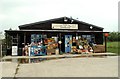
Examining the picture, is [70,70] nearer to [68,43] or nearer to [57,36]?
[57,36]

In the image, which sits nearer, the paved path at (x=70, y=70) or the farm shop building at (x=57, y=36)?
the paved path at (x=70, y=70)

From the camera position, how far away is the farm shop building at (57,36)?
3085 centimetres

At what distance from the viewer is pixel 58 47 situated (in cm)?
3181

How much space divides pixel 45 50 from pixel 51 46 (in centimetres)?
99

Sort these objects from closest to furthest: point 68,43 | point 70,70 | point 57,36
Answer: point 70,70
point 57,36
point 68,43

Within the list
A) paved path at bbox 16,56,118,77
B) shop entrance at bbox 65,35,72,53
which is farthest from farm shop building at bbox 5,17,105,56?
paved path at bbox 16,56,118,77

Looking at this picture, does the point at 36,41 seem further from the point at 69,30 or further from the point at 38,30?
the point at 69,30

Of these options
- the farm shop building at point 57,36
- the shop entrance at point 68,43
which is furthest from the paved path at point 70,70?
the shop entrance at point 68,43

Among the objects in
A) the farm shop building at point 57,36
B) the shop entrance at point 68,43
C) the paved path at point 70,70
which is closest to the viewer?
the paved path at point 70,70

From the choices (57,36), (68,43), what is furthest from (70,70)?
(68,43)

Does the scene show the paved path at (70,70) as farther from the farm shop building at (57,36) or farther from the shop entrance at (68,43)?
the shop entrance at (68,43)

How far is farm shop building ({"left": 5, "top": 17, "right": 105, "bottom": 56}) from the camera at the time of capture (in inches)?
1214

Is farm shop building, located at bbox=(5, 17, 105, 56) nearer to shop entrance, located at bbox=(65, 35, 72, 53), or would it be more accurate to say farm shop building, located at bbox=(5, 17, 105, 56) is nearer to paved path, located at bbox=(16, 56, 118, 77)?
shop entrance, located at bbox=(65, 35, 72, 53)

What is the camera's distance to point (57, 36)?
105ft
